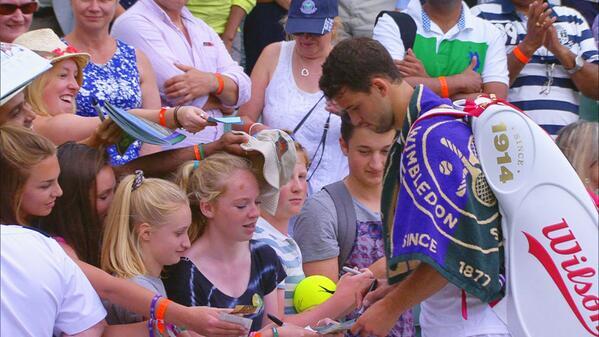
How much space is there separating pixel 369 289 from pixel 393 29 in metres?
2.36

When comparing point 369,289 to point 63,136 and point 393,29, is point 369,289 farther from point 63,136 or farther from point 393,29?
point 393,29

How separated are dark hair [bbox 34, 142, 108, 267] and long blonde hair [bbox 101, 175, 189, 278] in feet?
0.19

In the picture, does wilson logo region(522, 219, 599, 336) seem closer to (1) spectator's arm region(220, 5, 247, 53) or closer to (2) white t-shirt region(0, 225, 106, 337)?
(2) white t-shirt region(0, 225, 106, 337)

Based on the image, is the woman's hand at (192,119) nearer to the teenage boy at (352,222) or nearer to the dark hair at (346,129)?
the teenage boy at (352,222)

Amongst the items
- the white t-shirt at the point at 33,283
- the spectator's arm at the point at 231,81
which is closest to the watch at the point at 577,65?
the spectator's arm at the point at 231,81

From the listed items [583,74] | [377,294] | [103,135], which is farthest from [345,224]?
[583,74]

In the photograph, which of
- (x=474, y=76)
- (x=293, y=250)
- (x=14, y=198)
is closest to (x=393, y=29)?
(x=474, y=76)

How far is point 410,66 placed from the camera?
6.47 meters

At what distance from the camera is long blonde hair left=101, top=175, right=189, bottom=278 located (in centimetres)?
442

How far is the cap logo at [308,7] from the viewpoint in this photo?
6281 mm

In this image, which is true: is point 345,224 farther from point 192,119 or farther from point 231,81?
point 231,81

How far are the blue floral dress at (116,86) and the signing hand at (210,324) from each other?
1.09 metres

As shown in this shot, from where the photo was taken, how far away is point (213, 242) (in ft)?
15.5

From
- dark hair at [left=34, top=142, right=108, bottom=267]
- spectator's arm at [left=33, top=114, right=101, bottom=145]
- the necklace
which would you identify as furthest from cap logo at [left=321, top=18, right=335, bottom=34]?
dark hair at [left=34, top=142, right=108, bottom=267]
